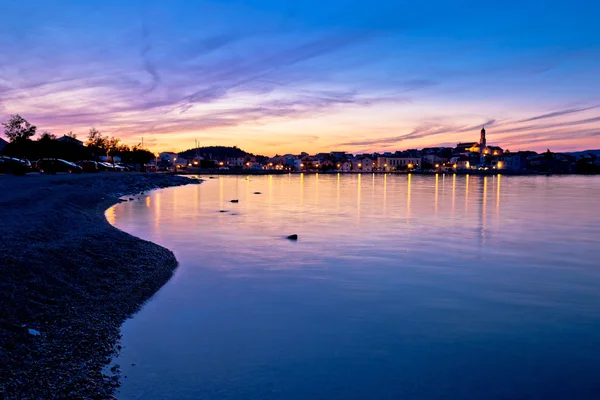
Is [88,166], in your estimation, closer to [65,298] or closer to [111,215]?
[111,215]

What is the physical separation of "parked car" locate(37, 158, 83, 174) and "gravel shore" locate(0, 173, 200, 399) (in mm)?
36549

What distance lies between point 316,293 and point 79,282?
514cm

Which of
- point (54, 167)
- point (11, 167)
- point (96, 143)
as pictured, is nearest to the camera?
point (11, 167)

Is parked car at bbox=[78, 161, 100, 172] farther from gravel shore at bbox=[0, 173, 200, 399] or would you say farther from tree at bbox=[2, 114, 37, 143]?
gravel shore at bbox=[0, 173, 200, 399]

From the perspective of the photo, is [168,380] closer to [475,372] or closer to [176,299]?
[176,299]

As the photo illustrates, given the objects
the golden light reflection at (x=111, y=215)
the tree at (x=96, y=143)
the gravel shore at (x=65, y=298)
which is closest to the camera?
the gravel shore at (x=65, y=298)

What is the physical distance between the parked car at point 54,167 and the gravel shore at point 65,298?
36.5 metres

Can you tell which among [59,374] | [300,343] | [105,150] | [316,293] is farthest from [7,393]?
[105,150]

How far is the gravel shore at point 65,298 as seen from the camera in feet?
18.7

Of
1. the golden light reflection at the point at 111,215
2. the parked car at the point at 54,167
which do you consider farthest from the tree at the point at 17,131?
the golden light reflection at the point at 111,215

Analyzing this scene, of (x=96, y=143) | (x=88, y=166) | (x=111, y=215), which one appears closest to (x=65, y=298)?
(x=111, y=215)

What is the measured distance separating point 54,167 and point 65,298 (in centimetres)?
4573

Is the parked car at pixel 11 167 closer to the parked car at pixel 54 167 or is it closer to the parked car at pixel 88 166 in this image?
the parked car at pixel 54 167

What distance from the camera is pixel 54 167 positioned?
48.3 metres
